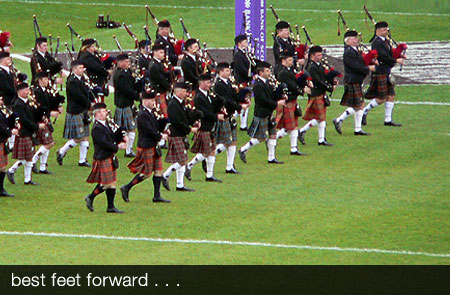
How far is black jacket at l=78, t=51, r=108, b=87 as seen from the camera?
21688 mm

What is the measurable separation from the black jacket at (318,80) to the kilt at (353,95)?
1270 millimetres

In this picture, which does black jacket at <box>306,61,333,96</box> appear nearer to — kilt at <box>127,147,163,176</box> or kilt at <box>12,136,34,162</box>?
kilt at <box>127,147,163,176</box>

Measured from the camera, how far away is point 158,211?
16438mm

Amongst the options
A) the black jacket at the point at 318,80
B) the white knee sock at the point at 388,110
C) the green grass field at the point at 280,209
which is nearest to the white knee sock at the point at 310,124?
the green grass field at the point at 280,209

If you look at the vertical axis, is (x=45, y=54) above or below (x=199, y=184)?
above

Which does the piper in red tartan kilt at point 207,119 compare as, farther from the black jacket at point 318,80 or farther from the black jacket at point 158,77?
the black jacket at point 318,80

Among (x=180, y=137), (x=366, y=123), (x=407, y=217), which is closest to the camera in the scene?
(x=407, y=217)

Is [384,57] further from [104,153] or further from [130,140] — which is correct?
[104,153]

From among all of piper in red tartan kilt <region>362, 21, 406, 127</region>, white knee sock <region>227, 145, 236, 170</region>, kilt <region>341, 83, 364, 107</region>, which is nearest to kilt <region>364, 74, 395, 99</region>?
piper in red tartan kilt <region>362, 21, 406, 127</region>

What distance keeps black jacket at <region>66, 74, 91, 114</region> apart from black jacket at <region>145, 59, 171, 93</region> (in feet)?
6.17

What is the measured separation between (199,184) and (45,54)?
556 cm

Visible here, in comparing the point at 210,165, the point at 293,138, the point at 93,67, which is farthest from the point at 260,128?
the point at 93,67
